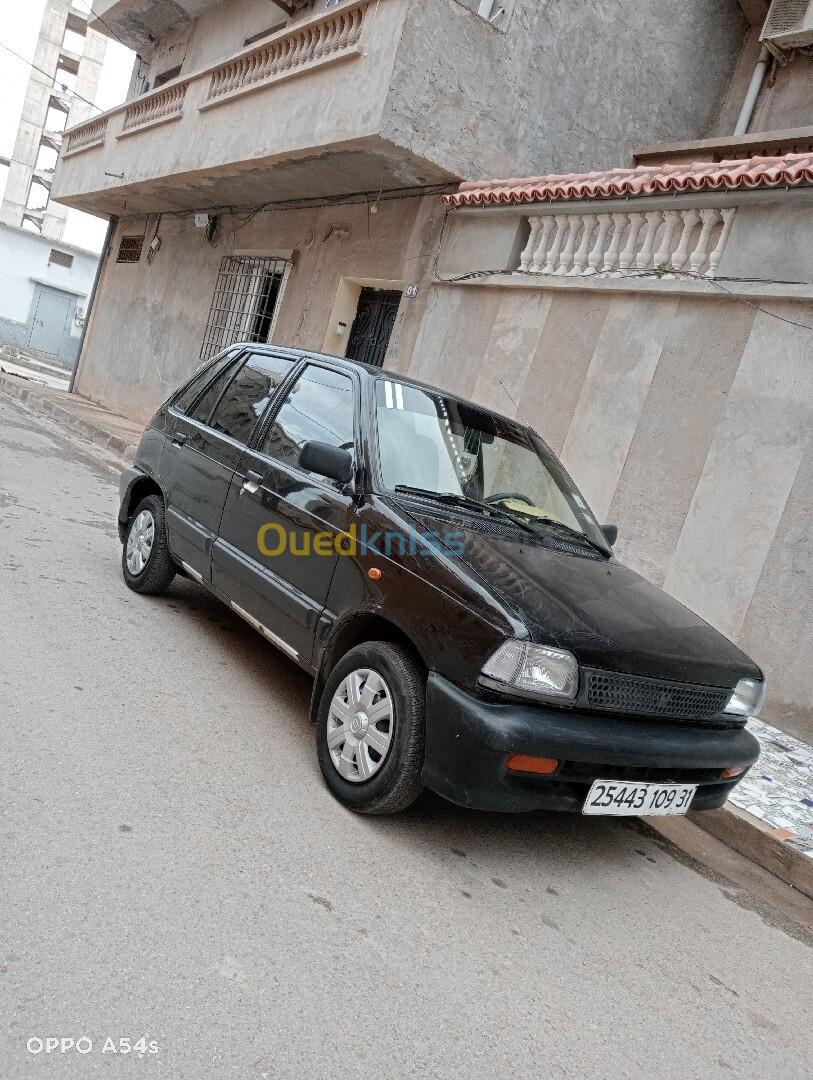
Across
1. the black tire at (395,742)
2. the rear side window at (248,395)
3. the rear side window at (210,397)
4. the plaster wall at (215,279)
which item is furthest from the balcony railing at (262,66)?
the black tire at (395,742)

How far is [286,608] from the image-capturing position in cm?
408

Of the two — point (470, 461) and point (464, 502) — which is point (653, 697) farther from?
point (470, 461)

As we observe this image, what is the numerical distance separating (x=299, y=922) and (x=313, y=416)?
2547 millimetres

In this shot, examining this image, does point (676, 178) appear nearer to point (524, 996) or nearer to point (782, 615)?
point (782, 615)

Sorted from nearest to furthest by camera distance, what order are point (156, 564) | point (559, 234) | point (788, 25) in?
point (156, 564), point (559, 234), point (788, 25)

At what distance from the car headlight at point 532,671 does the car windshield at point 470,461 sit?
1.13 m

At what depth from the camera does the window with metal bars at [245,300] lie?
46.4ft

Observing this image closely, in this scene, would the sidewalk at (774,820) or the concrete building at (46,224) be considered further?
the concrete building at (46,224)

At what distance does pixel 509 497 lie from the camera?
4227 mm

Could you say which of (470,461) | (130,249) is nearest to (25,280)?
(130,249)

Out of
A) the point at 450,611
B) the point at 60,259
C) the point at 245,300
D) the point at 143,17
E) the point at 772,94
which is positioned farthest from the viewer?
the point at 60,259

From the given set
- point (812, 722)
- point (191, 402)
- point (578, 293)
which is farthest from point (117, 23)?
point (812, 722)

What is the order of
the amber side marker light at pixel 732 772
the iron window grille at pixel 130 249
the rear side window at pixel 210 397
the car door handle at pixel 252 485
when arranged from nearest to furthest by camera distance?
1. the amber side marker light at pixel 732 772
2. the car door handle at pixel 252 485
3. the rear side window at pixel 210 397
4. the iron window grille at pixel 130 249

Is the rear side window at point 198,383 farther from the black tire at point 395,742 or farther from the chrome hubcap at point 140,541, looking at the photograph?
the black tire at point 395,742
